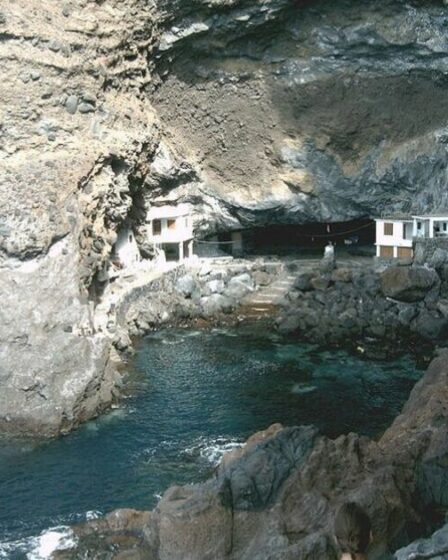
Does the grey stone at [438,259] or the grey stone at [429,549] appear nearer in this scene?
the grey stone at [429,549]

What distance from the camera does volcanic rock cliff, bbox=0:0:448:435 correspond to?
2933 cm

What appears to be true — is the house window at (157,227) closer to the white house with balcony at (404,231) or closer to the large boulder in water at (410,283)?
the white house with balcony at (404,231)

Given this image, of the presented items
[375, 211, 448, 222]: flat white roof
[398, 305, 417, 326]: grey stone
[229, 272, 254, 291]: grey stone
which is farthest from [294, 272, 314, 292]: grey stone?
[375, 211, 448, 222]: flat white roof

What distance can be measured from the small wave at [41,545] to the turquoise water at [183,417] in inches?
1.9

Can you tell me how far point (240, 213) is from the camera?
4678cm

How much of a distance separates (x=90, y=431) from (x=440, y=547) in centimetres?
1601

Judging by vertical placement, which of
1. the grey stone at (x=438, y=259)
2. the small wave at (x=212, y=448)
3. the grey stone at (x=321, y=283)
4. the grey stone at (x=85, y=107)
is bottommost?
the small wave at (x=212, y=448)

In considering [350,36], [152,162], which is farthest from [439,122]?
[152,162]

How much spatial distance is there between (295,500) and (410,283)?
2500cm

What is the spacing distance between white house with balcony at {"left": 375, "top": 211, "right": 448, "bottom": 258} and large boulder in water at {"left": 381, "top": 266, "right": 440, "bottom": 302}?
3709 mm

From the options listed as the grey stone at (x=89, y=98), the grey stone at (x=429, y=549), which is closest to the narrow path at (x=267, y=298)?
the grey stone at (x=89, y=98)

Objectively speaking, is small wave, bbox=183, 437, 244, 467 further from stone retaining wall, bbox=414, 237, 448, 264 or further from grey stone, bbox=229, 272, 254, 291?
stone retaining wall, bbox=414, 237, 448, 264

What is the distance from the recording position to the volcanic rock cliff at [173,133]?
1155 inches

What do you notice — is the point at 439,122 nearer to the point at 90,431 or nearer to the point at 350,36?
the point at 350,36
